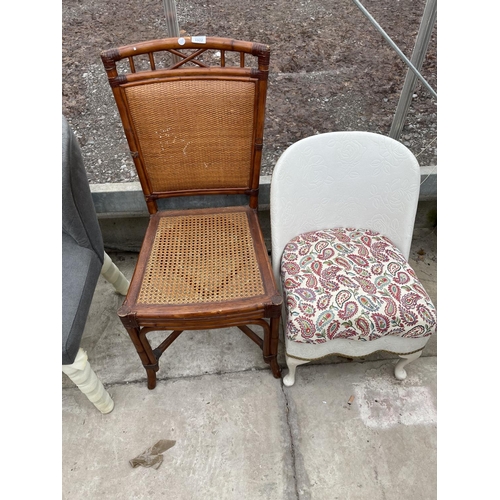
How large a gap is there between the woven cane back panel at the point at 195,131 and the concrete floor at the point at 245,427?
2.55 feet

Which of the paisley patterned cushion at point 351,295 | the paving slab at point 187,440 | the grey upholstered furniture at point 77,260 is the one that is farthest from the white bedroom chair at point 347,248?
the grey upholstered furniture at point 77,260

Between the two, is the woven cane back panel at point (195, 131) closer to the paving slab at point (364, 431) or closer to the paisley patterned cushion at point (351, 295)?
the paisley patterned cushion at point (351, 295)

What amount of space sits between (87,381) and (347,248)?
114cm

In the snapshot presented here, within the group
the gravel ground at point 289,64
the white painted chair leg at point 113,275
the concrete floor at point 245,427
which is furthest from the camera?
the gravel ground at point 289,64

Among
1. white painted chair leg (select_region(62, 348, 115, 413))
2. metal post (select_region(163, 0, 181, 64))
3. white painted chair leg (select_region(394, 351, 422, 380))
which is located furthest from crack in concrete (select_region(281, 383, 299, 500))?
metal post (select_region(163, 0, 181, 64))

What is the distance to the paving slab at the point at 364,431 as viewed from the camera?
4.69 feet

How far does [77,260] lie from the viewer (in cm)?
138

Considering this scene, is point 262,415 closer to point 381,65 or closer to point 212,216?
point 212,216

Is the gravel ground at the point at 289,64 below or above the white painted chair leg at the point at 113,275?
above

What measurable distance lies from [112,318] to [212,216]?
78 centimetres

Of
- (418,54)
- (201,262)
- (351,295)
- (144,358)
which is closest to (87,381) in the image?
(144,358)

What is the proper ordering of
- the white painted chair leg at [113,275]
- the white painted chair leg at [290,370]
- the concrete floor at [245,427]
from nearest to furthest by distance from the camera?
the concrete floor at [245,427] → the white painted chair leg at [290,370] → the white painted chair leg at [113,275]

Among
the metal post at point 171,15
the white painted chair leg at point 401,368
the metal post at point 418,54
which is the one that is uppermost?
the metal post at point 171,15

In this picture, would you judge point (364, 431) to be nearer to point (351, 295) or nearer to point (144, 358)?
point (351, 295)
